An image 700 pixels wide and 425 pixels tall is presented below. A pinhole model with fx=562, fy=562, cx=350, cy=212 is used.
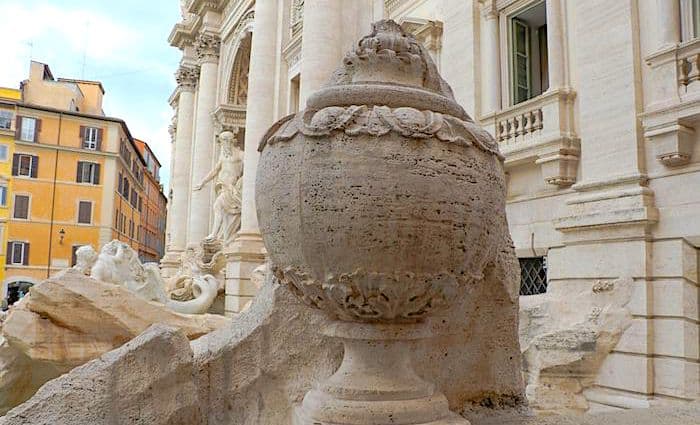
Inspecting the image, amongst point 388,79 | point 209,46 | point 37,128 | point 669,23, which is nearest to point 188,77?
point 209,46

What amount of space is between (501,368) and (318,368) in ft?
2.52

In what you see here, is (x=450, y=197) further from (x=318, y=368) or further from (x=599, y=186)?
(x=599, y=186)

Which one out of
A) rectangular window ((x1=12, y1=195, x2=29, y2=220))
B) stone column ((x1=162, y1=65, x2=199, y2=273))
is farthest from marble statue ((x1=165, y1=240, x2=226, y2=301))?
rectangular window ((x1=12, y1=195, x2=29, y2=220))

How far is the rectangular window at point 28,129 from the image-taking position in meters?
28.9

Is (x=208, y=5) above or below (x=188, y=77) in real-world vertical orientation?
above

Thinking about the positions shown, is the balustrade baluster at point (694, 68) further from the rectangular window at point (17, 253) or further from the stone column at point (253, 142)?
the rectangular window at point (17, 253)

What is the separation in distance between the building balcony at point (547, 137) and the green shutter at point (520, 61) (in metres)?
0.80

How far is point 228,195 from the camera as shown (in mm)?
14820

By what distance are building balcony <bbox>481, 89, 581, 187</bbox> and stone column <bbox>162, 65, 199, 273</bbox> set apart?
48.5ft

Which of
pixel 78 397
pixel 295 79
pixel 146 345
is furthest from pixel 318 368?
pixel 295 79

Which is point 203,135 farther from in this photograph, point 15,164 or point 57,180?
point 15,164

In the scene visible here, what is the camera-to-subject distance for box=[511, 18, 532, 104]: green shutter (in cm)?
800

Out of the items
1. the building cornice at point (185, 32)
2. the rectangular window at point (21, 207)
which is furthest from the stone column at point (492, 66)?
the rectangular window at point (21, 207)

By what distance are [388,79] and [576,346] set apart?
14.3 feet
